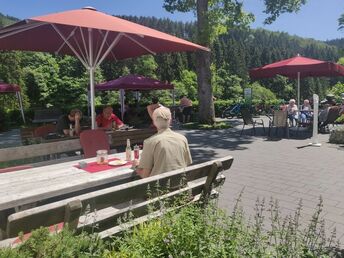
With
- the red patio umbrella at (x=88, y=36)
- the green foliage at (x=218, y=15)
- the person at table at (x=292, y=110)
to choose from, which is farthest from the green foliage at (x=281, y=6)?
the red patio umbrella at (x=88, y=36)

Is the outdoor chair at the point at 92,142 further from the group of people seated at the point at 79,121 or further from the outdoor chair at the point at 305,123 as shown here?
the outdoor chair at the point at 305,123

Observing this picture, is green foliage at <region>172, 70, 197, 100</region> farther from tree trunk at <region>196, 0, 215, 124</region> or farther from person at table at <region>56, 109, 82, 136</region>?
person at table at <region>56, 109, 82, 136</region>

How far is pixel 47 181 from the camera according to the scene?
10.7 ft

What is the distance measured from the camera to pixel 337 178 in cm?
591

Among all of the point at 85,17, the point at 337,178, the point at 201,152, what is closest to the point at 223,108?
the point at 201,152

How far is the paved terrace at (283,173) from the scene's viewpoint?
4613 millimetres

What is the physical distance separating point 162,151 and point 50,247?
1.59 m

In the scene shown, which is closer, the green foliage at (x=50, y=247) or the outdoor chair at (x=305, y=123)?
the green foliage at (x=50, y=247)

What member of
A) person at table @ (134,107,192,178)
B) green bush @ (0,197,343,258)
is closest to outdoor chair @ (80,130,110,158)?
person at table @ (134,107,192,178)

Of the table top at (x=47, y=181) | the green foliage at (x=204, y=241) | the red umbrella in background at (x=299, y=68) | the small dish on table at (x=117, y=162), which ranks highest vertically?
the red umbrella in background at (x=299, y=68)

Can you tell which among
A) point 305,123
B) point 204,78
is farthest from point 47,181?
point 204,78

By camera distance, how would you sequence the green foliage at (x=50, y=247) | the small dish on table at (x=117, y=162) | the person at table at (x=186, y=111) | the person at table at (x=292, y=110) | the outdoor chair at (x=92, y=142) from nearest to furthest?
1. the green foliage at (x=50, y=247)
2. the small dish on table at (x=117, y=162)
3. the outdoor chair at (x=92, y=142)
4. the person at table at (x=292, y=110)
5. the person at table at (x=186, y=111)

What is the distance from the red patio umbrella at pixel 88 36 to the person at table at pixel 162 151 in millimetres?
1364

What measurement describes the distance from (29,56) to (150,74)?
37.2 ft
